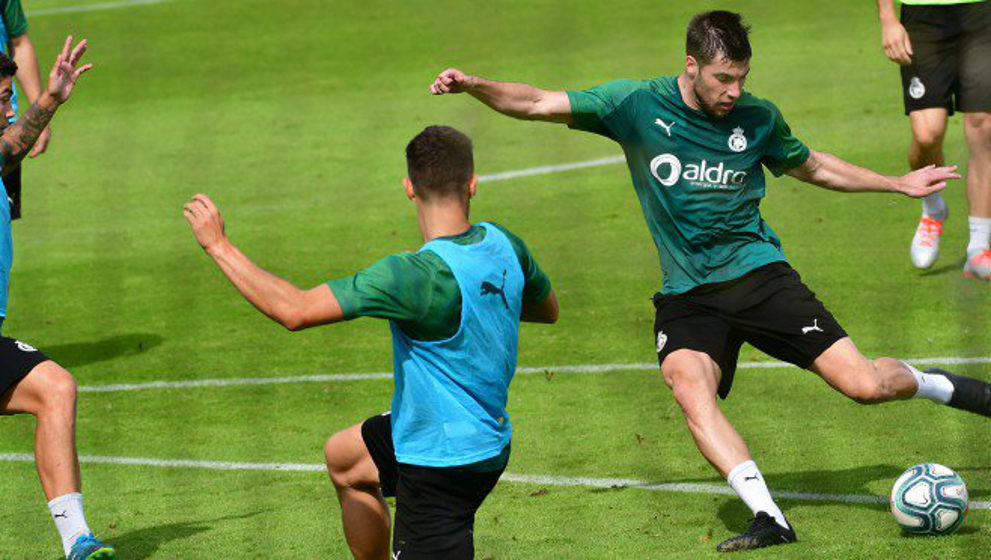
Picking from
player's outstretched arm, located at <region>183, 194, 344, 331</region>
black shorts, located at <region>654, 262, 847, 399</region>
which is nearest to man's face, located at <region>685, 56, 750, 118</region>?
black shorts, located at <region>654, 262, 847, 399</region>

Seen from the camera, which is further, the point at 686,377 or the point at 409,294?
the point at 686,377

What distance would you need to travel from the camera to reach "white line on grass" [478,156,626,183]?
1741 cm

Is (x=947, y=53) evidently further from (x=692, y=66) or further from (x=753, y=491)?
(x=753, y=491)

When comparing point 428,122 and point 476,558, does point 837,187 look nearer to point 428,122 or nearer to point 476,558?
point 476,558

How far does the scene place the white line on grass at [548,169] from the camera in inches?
685

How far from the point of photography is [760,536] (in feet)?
24.4

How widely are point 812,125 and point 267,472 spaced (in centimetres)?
1026

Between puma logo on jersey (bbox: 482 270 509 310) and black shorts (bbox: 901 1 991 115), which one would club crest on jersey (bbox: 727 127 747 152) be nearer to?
puma logo on jersey (bbox: 482 270 509 310)

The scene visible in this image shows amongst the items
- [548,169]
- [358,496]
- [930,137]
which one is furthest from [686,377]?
[548,169]

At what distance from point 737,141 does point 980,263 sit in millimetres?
4824

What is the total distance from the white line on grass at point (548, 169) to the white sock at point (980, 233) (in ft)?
18.6

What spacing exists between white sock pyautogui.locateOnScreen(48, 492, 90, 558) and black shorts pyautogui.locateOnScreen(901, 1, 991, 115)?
7.23m

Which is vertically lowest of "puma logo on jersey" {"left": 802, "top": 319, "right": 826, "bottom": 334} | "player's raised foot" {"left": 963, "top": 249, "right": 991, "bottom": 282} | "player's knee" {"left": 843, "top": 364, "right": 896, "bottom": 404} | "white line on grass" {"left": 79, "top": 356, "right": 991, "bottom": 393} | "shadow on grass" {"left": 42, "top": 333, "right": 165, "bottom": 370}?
"shadow on grass" {"left": 42, "top": 333, "right": 165, "bottom": 370}

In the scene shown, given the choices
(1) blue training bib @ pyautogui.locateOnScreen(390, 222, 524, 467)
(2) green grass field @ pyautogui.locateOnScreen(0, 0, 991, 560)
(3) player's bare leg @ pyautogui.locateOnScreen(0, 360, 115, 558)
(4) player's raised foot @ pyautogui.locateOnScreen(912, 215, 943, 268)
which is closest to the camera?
(1) blue training bib @ pyautogui.locateOnScreen(390, 222, 524, 467)
